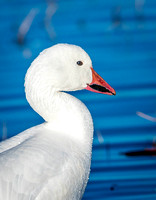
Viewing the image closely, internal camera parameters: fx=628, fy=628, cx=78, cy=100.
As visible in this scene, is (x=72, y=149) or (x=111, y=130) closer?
(x=72, y=149)

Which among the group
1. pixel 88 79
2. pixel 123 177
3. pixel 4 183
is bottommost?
pixel 123 177

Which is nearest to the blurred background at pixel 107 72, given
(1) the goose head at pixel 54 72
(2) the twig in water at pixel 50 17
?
(2) the twig in water at pixel 50 17

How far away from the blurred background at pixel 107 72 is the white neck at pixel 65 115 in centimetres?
118

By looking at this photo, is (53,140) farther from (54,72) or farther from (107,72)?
(107,72)

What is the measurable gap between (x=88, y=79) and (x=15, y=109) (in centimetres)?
311

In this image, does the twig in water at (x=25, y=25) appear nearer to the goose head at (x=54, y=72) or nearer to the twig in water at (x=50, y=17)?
the twig in water at (x=50, y=17)

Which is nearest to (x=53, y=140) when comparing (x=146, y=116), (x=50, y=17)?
(x=146, y=116)

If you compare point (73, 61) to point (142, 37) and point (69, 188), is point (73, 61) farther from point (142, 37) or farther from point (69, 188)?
point (142, 37)

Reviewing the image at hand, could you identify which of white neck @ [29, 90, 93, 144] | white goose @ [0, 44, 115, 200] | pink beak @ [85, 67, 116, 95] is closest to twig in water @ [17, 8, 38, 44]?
pink beak @ [85, 67, 116, 95]

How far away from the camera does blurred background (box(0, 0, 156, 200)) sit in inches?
276

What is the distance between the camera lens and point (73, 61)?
220 inches

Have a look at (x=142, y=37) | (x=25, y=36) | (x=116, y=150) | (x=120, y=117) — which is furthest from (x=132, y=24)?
(x=116, y=150)

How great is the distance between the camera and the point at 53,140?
5.31 m

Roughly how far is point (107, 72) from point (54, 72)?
4.40 m
